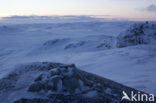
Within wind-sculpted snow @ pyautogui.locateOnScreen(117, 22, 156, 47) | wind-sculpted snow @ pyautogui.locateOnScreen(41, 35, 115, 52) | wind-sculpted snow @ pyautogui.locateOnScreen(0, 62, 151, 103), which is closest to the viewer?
wind-sculpted snow @ pyautogui.locateOnScreen(0, 62, 151, 103)

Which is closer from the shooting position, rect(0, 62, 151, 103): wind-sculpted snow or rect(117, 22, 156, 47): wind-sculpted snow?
rect(0, 62, 151, 103): wind-sculpted snow

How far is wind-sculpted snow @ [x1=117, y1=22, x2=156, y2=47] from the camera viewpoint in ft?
33.1

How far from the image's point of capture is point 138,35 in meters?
10.3

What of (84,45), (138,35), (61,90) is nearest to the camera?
(61,90)

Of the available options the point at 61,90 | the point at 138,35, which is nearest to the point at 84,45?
the point at 138,35

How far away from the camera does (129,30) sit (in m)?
11.0

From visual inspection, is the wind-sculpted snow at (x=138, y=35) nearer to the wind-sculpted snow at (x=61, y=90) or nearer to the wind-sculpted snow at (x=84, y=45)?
the wind-sculpted snow at (x=84, y=45)

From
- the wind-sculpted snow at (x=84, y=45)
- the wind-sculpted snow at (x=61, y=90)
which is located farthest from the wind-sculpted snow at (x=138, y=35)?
the wind-sculpted snow at (x=61, y=90)

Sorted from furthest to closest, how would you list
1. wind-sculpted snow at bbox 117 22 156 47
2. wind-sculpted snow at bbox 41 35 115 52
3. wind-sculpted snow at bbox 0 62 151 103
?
wind-sculpted snow at bbox 41 35 115 52 < wind-sculpted snow at bbox 117 22 156 47 < wind-sculpted snow at bbox 0 62 151 103

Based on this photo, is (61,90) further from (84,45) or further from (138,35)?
(84,45)

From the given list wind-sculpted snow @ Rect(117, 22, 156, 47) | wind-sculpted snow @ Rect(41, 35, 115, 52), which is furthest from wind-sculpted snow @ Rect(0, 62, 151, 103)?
wind-sculpted snow @ Rect(41, 35, 115, 52)

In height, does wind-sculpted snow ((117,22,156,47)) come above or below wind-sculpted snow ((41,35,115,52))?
above

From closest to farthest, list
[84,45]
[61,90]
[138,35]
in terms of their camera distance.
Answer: [61,90], [138,35], [84,45]

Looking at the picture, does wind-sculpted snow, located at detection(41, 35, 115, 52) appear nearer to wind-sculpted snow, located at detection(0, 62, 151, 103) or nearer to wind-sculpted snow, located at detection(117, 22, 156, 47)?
wind-sculpted snow, located at detection(117, 22, 156, 47)
